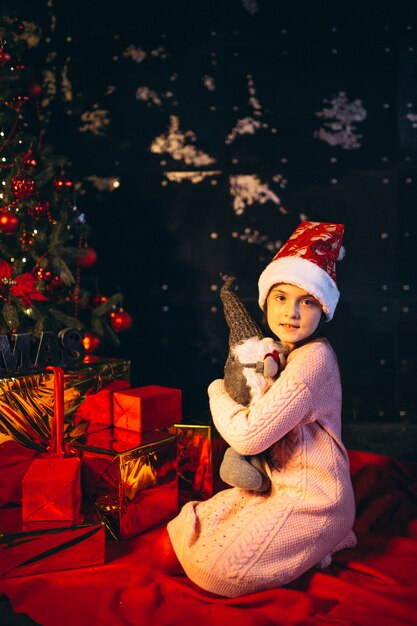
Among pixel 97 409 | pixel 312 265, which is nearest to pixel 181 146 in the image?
pixel 97 409

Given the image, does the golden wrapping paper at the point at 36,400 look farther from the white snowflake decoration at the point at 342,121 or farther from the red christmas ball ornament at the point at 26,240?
the white snowflake decoration at the point at 342,121

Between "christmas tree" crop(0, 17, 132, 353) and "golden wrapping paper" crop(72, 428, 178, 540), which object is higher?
"christmas tree" crop(0, 17, 132, 353)

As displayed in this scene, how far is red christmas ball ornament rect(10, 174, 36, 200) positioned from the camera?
→ 270 centimetres

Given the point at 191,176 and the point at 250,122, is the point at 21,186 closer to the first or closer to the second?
the point at 191,176

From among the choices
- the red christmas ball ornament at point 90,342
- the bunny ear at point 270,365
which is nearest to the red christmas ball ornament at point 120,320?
the red christmas ball ornament at point 90,342

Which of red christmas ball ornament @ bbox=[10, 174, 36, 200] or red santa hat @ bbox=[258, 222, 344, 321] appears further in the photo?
red christmas ball ornament @ bbox=[10, 174, 36, 200]

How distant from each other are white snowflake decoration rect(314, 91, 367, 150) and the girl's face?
5.86 ft

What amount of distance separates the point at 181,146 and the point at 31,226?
3.66 feet

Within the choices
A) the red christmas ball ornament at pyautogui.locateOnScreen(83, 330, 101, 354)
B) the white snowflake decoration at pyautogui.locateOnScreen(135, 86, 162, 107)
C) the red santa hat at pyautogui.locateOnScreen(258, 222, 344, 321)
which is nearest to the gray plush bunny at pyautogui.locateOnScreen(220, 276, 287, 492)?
the red santa hat at pyautogui.locateOnScreen(258, 222, 344, 321)

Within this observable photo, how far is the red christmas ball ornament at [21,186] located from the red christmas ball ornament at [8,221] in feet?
0.50

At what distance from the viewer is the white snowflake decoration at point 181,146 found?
3.44m

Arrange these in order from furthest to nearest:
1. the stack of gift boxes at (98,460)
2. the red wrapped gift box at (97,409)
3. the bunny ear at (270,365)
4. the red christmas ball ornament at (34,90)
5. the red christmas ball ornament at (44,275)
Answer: the red christmas ball ornament at (34,90)
the red christmas ball ornament at (44,275)
the red wrapped gift box at (97,409)
the stack of gift boxes at (98,460)
the bunny ear at (270,365)

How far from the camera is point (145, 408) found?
2359 millimetres

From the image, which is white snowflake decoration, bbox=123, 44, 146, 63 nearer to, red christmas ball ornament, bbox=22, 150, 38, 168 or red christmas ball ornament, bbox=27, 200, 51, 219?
red christmas ball ornament, bbox=22, 150, 38, 168
